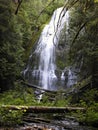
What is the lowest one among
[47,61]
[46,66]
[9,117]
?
[9,117]

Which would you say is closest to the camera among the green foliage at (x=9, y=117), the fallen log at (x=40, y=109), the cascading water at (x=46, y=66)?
the green foliage at (x=9, y=117)

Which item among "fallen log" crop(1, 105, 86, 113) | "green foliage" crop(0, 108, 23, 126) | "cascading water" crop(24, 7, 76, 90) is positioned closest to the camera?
"green foliage" crop(0, 108, 23, 126)

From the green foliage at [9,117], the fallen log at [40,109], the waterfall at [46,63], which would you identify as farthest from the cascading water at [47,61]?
the green foliage at [9,117]

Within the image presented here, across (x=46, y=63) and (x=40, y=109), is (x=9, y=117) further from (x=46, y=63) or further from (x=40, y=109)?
(x=46, y=63)

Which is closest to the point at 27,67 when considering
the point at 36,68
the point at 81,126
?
the point at 36,68

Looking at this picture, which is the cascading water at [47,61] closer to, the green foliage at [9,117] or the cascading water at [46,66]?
the cascading water at [46,66]

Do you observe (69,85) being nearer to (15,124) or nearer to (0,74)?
A: (0,74)

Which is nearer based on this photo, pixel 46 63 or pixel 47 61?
pixel 46 63

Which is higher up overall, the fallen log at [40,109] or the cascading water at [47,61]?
the cascading water at [47,61]

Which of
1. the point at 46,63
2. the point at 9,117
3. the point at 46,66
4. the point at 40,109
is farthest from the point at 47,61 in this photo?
the point at 9,117

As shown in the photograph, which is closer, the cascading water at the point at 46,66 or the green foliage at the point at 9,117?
the green foliage at the point at 9,117

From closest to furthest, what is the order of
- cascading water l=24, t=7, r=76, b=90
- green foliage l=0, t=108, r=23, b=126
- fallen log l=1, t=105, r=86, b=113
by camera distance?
green foliage l=0, t=108, r=23, b=126
fallen log l=1, t=105, r=86, b=113
cascading water l=24, t=7, r=76, b=90

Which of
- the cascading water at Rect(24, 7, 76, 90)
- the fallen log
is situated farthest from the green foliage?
the cascading water at Rect(24, 7, 76, 90)

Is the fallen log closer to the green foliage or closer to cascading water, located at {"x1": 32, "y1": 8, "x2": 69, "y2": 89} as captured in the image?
the green foliage
